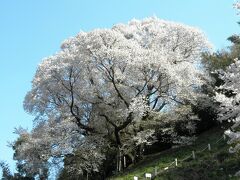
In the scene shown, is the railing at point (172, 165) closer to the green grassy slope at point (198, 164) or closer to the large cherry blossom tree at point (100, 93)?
the green grassy slope at point (198, 164)

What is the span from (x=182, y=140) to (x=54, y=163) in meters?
9.11

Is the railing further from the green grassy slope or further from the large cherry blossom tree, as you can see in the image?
the large cherry blossom tree

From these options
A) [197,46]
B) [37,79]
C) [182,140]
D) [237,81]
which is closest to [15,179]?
[37,79]

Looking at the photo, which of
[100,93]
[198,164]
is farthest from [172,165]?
[100,93]

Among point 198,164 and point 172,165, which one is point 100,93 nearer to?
point 172,165

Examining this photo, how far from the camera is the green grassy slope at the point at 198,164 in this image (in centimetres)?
2316

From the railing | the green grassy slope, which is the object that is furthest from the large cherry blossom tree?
the railing

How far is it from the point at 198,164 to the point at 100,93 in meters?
11.3

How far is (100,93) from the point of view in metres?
34.2

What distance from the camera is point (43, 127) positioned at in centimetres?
3412

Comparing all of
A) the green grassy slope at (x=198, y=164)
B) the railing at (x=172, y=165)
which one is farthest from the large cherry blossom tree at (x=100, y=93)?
the railing at (x=172, y=165)

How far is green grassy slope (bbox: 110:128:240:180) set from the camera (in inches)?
912

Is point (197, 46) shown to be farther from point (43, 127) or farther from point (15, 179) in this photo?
point (15, 179)

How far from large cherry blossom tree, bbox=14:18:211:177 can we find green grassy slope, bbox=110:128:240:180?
2.56 metres
